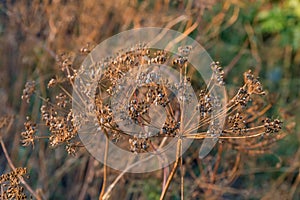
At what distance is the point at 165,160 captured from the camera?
2160 mm

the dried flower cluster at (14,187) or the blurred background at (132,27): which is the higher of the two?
the blurred background at (132,27)

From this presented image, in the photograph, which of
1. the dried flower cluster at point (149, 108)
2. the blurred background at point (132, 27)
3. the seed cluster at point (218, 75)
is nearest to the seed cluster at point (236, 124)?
the dried flower cluster at point (149, 108)

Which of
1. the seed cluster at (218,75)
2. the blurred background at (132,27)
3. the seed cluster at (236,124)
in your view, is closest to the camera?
the seed cluster at (236,124)

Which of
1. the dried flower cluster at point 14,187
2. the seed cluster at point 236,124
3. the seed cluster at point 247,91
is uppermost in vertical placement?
the seed cluster at point 247,91

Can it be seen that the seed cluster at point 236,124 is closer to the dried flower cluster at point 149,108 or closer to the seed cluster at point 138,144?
the dried flower cluster at point 149,108

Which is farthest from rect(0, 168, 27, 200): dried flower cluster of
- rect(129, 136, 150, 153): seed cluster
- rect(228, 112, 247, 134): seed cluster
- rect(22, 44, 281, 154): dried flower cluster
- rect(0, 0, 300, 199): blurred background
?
rect(0, 0, 300, 199): blurred background

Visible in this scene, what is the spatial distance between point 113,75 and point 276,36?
4.37 m

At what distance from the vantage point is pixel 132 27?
189 inches

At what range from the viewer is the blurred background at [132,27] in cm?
383

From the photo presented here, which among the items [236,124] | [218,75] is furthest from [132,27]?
[236,124]

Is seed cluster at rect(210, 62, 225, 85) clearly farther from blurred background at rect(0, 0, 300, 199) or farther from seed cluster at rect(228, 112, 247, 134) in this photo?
blurred background at rect(0, 0, 300, 199)

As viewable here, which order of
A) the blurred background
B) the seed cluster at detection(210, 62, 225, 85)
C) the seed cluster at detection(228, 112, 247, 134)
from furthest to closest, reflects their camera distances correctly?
1. the blurred background
2. the seed cluster at detection(210, 62, 225, 85)
3. the seed cluster at detection(228, 112, 247, 134)

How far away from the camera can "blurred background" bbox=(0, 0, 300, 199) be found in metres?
3.83

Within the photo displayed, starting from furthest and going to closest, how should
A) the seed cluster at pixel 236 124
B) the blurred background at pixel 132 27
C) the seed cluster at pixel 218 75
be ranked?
the blurred background at pixel 132 27, the seed cluster at pixel 218 75, the seed cluster at pixel 236 124
